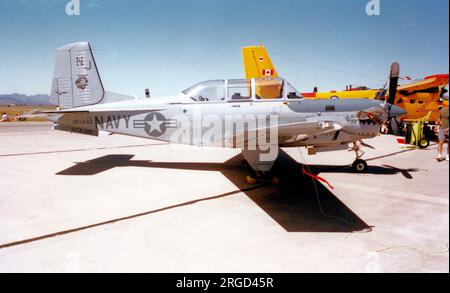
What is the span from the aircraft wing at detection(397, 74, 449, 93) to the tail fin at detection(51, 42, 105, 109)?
15899 millimetres

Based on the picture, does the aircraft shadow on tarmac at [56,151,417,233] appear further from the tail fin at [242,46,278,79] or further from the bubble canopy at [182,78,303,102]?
the tail fin at [242,46,278,79]

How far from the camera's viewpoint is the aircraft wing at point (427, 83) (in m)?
14.0

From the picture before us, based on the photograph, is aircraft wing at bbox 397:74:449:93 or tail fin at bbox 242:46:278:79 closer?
aircraft wing at bbox 397:74:449:93

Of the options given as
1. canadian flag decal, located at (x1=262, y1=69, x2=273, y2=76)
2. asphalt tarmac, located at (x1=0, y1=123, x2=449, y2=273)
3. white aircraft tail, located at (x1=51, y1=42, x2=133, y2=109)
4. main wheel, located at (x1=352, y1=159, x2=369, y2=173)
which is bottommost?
asphalt tarmac, located at (x1=0, y1=123, x2=449, y2=273)

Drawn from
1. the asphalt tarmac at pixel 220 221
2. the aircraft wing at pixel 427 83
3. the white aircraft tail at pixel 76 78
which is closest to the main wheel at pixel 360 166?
the asphalt tarmac at pixel 220 221

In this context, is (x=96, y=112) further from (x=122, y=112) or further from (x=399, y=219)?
(x=399, y=219)

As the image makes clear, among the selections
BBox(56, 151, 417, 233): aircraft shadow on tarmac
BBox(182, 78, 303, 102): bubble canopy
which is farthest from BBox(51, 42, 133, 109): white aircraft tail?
BBox(182, 78, 303, 102): bubble canopy

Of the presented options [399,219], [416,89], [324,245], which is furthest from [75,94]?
[416,89]

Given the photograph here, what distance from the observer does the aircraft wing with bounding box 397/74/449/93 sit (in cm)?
1399

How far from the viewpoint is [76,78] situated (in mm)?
7887

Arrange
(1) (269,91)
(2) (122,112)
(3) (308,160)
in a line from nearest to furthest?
(1) (269,91) < (2) (122,112) < (3) (308,160)

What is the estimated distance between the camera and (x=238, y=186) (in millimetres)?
6219

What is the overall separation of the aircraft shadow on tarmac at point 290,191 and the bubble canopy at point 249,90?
2101 mm
